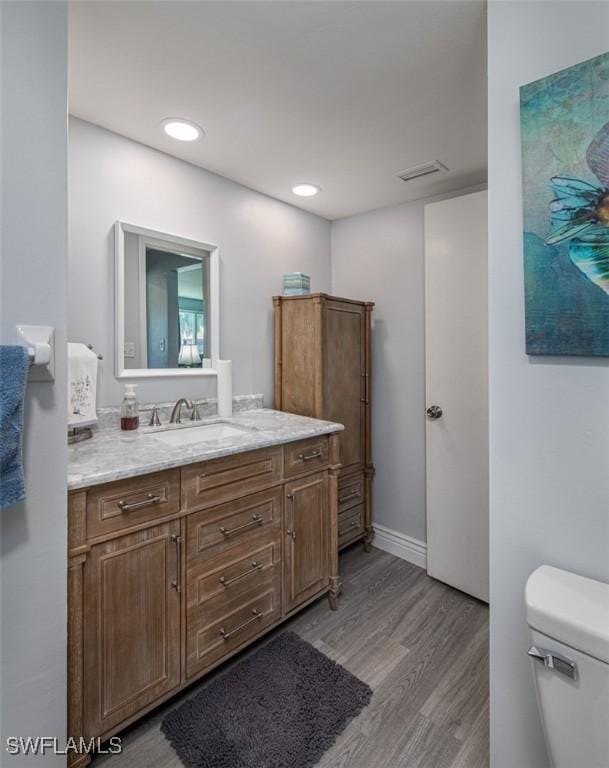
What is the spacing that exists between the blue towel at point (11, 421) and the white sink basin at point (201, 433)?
0.82 m

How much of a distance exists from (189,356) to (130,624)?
1249mm

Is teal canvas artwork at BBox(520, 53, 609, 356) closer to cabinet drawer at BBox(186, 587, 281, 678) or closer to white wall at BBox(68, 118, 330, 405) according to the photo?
cabinet drawer at BBox(186, 587, 281, 678)

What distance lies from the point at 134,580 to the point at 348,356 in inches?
66.1

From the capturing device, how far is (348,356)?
2438 millimetres

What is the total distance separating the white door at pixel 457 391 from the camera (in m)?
2.06

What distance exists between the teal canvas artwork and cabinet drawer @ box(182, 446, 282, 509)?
1078mm

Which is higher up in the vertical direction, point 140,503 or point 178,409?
point 178,409

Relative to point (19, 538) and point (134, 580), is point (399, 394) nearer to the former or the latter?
point (134, 580)

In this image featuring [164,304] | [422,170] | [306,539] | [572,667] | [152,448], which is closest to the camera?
[572,667]

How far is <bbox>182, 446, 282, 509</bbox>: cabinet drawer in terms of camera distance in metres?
1.39

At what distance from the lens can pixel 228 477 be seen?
1497mm

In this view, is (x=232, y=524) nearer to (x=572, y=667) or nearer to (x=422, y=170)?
(x=572, y=667)

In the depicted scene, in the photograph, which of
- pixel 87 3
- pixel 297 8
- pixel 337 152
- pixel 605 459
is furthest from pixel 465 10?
pixel 605 459

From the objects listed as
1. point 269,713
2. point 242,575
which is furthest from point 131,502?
point 269,713
